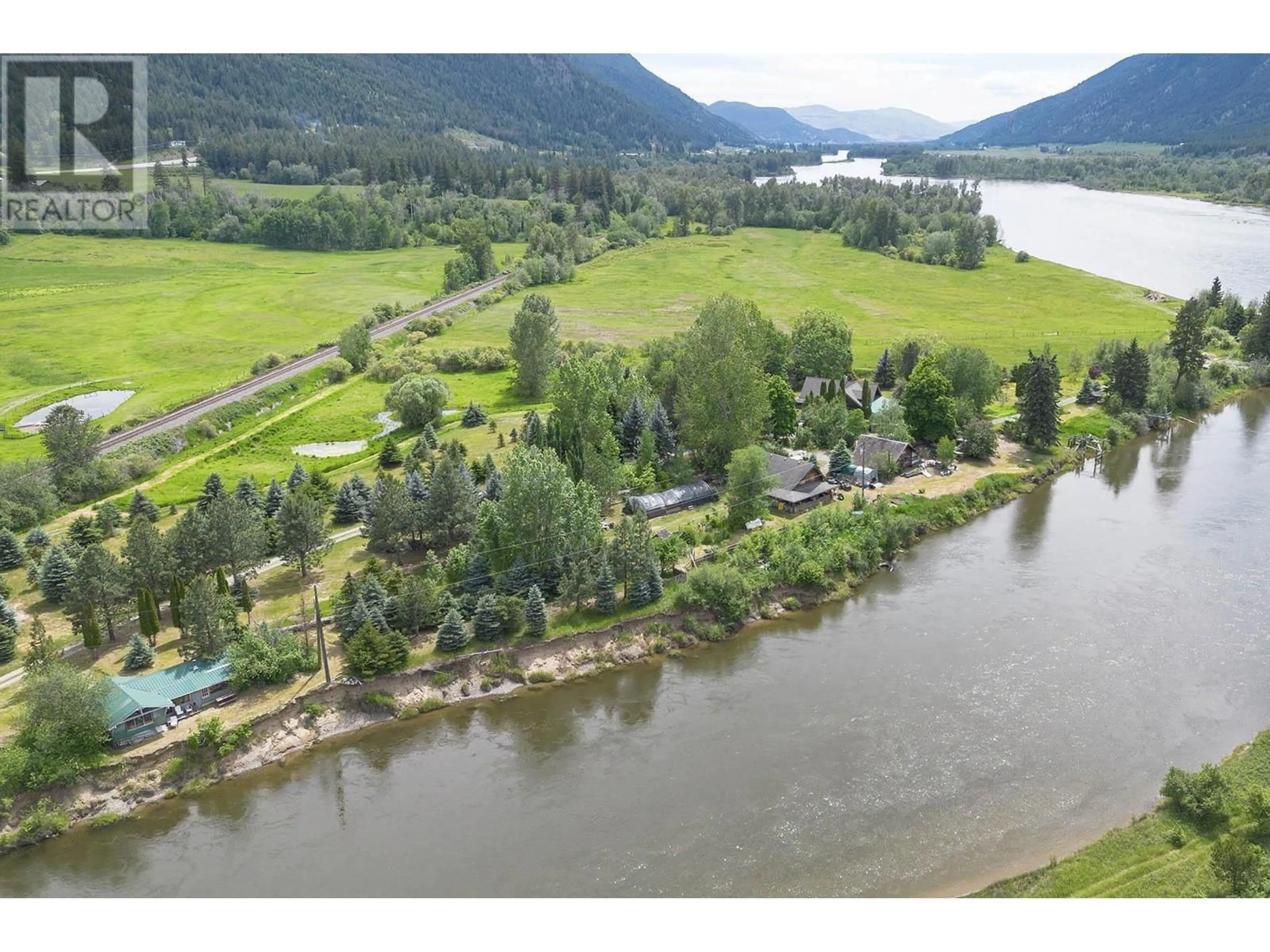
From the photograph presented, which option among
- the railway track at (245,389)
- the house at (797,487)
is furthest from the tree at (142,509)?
the house at (797,487)

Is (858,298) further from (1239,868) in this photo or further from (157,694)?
(157,694)

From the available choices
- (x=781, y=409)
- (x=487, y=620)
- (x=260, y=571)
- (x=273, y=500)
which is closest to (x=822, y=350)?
(x=781, y=409)

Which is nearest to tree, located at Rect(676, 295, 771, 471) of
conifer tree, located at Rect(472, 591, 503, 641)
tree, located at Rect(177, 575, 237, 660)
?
conifer tree, located at Rect(472, 591, 503, 641)

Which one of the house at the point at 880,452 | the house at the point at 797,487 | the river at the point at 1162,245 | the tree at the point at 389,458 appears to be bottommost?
the tree at the point at 389,458

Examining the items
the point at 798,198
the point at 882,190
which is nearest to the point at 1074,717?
the point at 798,198

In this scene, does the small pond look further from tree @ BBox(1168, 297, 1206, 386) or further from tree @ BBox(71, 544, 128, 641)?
tree @ BBox(1168, 297, 1206, 386)

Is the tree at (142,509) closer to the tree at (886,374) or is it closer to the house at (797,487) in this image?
the house at (797,487)
